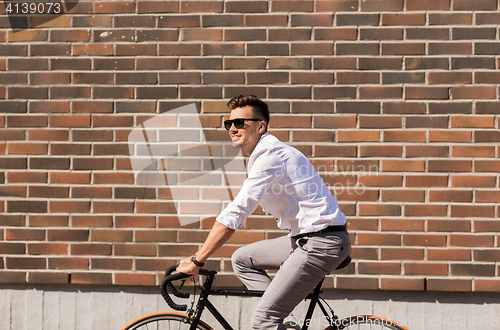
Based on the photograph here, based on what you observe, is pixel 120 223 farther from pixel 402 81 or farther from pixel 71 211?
pixel 402 81

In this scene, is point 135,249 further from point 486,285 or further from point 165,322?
point 486,285

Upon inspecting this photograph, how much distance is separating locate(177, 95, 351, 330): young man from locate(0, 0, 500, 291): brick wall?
1011 mm

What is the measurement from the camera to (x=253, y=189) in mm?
2109

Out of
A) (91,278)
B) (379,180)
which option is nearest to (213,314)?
(91,278)

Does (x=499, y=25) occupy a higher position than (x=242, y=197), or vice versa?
(x=499, y=25)

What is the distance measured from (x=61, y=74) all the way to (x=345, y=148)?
2412mm

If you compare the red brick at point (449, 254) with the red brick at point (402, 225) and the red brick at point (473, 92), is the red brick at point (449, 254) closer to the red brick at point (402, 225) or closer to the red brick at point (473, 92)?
the red brick at point (402, 225)

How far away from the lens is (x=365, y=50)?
3234mm

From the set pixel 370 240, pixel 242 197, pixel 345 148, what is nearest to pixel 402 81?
pixel 345 148

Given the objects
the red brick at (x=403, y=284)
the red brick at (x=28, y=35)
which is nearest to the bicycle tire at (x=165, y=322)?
the red brick at (x=403, y=284)

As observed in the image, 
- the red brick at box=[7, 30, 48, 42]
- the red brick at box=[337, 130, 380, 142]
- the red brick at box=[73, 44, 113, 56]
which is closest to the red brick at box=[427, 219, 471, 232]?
the red brick at box=[337, 130, 380, 142]

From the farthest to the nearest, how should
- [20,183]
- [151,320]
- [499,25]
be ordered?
[20,183]
[499,25]
[151,320]

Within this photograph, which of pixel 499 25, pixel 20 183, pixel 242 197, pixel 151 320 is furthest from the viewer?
pixel 20 183

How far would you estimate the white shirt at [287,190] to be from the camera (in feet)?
6.98
